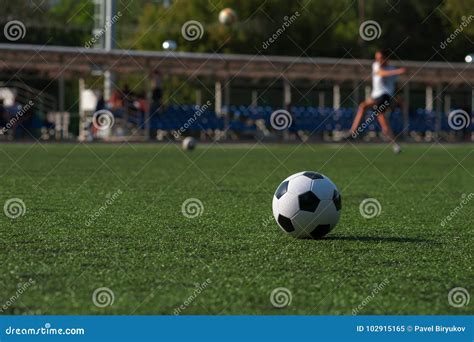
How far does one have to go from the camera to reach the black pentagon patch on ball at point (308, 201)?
693 cm

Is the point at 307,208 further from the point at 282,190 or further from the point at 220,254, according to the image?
the point at 220,254

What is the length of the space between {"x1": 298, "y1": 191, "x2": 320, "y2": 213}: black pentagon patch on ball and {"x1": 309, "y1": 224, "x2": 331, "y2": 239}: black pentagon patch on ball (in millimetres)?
151

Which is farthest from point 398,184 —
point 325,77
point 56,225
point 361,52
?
point 361,52

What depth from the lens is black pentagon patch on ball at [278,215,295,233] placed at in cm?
701

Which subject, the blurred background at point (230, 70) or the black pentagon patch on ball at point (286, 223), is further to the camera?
the blurred background at point (230, 70)

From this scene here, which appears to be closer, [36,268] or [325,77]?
[36,268]

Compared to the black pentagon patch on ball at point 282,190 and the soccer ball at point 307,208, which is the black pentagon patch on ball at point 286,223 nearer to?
the soccer ball at point 307,208

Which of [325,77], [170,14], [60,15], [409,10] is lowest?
[60,15]

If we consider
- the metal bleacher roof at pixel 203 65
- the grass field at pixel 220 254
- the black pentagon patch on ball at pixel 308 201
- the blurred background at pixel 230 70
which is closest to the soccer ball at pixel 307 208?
the black pentagon patch on ball at pixel 308 201

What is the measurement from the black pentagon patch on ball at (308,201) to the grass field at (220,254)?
27 cm

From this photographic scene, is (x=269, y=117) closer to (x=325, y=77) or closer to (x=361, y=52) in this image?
(x=325, y=77)

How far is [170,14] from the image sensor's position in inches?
2222

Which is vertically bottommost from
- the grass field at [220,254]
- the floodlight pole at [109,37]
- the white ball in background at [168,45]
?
the floodlight pole at [109,37]

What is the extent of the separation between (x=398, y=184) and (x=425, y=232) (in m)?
5.87
